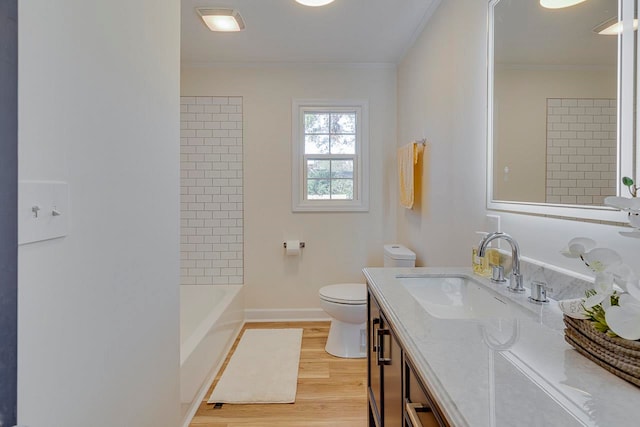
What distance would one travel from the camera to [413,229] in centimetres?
263

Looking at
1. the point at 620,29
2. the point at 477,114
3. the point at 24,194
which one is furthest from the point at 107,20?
the point at 477,114

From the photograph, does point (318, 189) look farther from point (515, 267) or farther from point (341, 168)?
point (515, 267)

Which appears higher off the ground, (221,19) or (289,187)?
(221,19)

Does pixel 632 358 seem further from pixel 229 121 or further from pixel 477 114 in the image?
pixel 229 121

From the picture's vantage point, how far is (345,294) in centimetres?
240

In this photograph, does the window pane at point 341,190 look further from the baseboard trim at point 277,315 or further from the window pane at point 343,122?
the baseboard trim at point 277,315

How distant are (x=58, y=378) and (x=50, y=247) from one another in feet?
0.91

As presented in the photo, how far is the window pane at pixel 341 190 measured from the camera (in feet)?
10.3

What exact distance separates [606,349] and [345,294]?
6.06ft

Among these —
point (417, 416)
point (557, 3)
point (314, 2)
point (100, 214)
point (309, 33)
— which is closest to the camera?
point (417, 416)

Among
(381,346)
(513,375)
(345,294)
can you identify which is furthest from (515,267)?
(345,294)

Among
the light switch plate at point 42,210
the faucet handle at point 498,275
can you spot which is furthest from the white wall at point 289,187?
the light switch plate at point 42,210

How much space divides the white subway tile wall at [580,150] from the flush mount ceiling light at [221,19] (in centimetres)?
193

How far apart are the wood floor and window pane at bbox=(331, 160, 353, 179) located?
1597 millimetres
